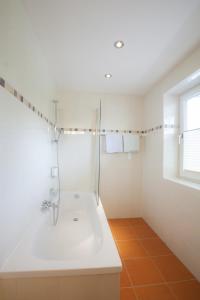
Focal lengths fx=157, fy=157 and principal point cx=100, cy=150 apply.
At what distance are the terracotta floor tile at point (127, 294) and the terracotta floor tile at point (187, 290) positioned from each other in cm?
39

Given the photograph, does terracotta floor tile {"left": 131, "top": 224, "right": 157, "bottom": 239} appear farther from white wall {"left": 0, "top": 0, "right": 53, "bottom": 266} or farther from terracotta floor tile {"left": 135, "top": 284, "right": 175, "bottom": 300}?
white wall {"left": 0, "top": 0, "right": 53, "bottom": 266}

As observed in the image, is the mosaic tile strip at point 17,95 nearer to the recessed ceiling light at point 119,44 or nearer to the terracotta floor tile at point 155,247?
the recessed ceiling light at point 119,44

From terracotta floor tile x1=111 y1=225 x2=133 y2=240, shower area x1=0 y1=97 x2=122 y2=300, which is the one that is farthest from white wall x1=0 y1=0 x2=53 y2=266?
terracotta floor tile x1=111 y1=225 x2=133 y2=240

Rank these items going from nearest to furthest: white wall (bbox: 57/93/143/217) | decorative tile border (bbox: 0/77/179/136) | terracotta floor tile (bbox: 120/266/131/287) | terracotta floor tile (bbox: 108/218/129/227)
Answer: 1. decorative tile border (bbox: 0/77/179/136)
2. terracotta floor tile (bbox: 120/266/131/287)
3. terracotta floor tile (bbox: 108/218/129/227)
4. white wall (bbox: 57/93/143/217)

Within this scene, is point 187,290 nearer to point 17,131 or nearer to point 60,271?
point 60,271

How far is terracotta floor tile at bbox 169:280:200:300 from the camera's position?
1.39 metres

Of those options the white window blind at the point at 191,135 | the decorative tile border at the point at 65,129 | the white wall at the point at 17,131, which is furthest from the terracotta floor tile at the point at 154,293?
the decorative tile border at the point at 65,129

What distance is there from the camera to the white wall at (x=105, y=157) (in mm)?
2863

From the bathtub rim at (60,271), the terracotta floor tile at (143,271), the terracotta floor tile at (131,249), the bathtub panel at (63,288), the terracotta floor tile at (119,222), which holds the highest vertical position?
the bathtub rim at (60,271)

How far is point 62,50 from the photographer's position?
176cm

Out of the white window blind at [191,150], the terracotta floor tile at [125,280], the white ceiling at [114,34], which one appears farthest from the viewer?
the white window blind at [191,150]

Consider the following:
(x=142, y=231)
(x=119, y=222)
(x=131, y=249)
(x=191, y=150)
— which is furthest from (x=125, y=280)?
(x=191, y=150)

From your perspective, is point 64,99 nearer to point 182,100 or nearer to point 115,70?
point 115,70

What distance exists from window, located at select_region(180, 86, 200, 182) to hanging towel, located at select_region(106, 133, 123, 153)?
3.39 feet
